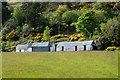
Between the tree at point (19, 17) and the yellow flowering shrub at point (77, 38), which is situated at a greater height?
the tree at point (19, 17)

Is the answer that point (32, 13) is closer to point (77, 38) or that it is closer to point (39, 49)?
point (39, 49)

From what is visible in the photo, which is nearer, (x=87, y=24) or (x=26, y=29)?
(x=87, y=24)

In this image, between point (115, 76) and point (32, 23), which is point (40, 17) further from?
point (115, 76)

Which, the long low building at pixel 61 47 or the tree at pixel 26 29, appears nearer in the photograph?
the long low building at pixel 61 47

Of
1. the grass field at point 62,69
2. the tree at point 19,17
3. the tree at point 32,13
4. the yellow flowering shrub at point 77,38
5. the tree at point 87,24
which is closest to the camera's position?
the grass field at point 62,69

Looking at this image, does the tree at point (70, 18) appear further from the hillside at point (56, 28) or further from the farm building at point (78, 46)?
the farm building at point (78, 46)

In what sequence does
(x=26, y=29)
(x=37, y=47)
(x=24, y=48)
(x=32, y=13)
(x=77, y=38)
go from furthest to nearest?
(x=26, y=29), (x=32, y=13), (x=77, y=38), (x=24, y=48), (x=37, y=47)

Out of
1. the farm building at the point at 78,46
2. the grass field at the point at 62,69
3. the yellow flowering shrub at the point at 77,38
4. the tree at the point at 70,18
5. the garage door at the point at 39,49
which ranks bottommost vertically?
the grass field at the point at 62,69

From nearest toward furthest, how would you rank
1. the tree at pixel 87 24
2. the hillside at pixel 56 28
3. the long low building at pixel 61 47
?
the long low building at pixel 61 47 → the hillside at pixel 56 28 → the tree at pixel 87 24

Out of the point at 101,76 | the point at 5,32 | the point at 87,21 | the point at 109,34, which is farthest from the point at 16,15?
the point at 101,76

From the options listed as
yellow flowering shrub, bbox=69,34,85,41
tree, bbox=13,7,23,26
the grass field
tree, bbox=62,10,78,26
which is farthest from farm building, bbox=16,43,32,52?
tree, bbox=62,10,78,26

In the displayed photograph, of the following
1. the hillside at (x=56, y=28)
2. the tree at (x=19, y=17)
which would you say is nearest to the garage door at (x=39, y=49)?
the hillside at (x=56, y=28)

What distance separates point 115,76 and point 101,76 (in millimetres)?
737

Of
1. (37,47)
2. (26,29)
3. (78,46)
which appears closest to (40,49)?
(37,47)
